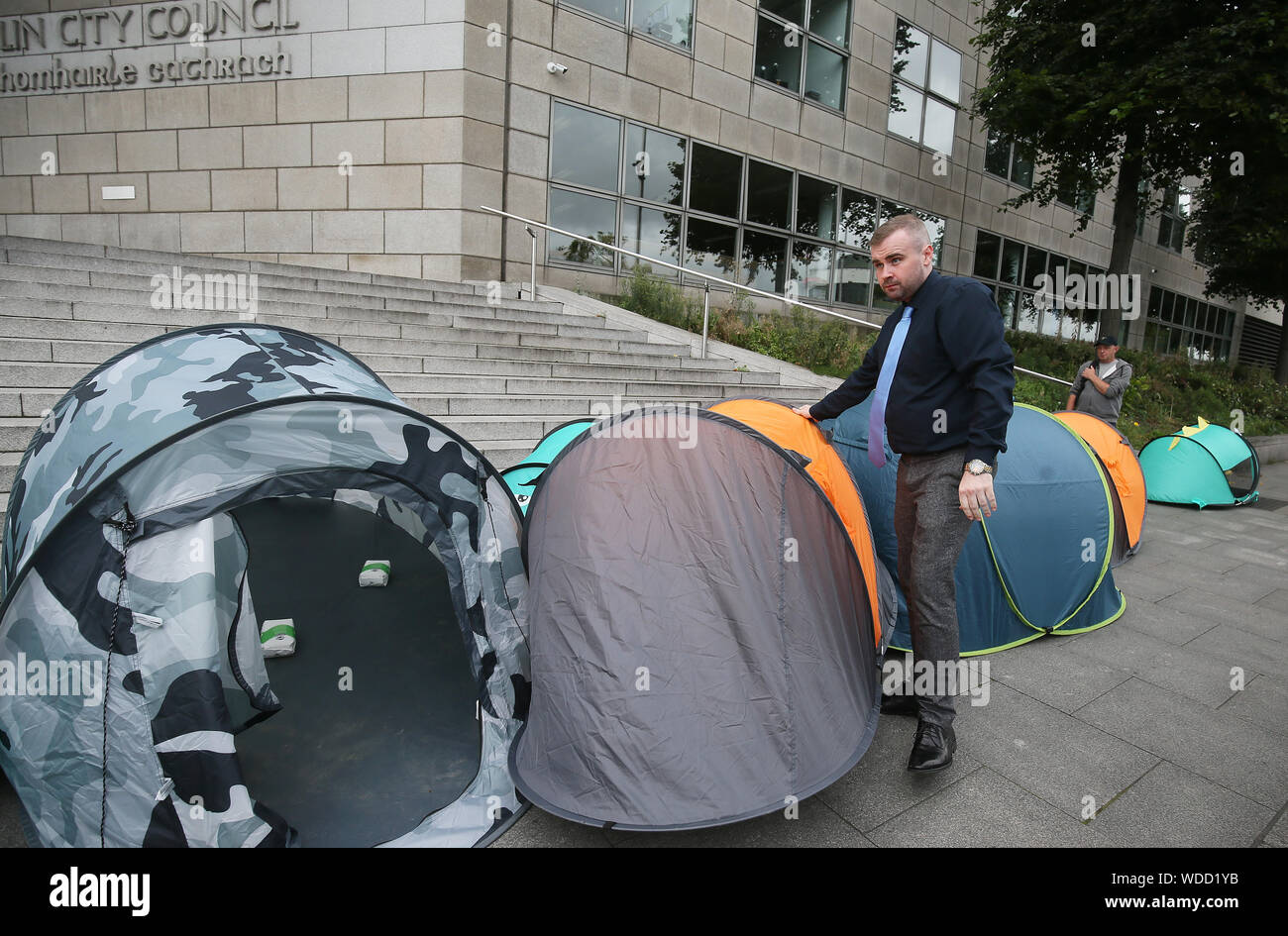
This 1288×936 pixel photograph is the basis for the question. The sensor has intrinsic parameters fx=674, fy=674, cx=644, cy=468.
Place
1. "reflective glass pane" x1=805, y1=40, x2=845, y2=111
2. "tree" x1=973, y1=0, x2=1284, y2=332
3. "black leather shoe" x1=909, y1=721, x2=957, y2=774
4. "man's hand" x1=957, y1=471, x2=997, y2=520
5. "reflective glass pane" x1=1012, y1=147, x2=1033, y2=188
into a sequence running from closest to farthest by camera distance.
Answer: "man's hand" x1=957, y1=471, x2=997, y2=520 < "black leather shoe" x1=909, y1=721, x2=957, y2=774 < "tree" x1=973, y1=0, x2=1284, y2=332 < "reflective glass pane" x1=805, y1=40, x2=845, y2=111 < "reflective glass pane" x1=1012, y1=147, x2=1033, y2=188

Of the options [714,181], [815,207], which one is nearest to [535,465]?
[714,181]

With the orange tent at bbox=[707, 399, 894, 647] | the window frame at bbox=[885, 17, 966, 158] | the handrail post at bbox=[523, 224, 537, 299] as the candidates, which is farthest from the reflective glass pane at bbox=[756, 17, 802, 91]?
the orange tent at bbox=[707, 399, 894, 647]

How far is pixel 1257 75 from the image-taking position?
34.3ft

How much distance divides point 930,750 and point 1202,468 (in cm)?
726

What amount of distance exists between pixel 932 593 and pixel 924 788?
0.71 metres

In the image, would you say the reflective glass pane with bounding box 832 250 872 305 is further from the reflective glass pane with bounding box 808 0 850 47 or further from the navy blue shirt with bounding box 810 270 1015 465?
the navy blue shirt with bounding box 810 270 1015 465

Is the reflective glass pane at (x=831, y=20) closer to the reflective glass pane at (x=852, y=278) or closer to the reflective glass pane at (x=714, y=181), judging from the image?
the reflective glass pane at (x=714, y=181)

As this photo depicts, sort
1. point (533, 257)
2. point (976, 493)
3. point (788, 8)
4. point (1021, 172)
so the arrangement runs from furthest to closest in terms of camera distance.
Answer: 1. point (1021, 172)
2. point (788, 8)
3. point (533, 257)
4. point (976, 493)

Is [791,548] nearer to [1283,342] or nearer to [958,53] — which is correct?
[958,53]

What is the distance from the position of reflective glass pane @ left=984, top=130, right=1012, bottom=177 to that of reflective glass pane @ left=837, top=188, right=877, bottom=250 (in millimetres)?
4737

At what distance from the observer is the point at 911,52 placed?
584 inches

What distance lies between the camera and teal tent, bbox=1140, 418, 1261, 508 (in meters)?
7.51

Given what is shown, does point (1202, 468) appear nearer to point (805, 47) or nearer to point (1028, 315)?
point (805, 47)
